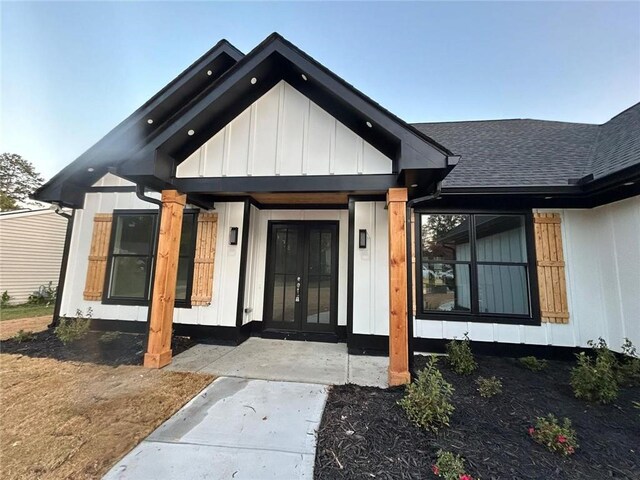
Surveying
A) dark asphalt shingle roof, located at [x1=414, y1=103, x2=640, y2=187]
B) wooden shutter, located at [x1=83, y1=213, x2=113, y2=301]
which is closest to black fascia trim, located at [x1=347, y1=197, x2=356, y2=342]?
dark asphalt shingle roof, located at [x1=414, y1=103, x2=640, y2=187]

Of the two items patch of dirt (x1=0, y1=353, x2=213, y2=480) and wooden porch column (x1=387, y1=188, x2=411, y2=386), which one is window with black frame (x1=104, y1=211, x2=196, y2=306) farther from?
wooden porch column (x1=387, y1=188, x2=411, y2=386)

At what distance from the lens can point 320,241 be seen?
566 cm

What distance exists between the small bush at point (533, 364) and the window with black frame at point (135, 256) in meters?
6.00

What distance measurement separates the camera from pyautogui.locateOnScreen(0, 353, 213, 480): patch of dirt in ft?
6.92

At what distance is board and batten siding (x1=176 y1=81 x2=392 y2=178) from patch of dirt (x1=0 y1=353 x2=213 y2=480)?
289 centimetres

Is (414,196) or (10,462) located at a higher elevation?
(414,196)

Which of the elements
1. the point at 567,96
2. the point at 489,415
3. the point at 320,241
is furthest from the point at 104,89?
the point at 567,96

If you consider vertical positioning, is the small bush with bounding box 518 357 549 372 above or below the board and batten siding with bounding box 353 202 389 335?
below

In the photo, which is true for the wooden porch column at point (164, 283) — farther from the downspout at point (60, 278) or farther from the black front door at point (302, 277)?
the downspout at point (60, 278)

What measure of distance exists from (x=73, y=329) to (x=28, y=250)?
7637 mm

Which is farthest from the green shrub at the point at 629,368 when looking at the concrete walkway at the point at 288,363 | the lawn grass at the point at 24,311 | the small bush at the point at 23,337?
the lawn grass at the point at 24,311

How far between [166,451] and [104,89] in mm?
9653

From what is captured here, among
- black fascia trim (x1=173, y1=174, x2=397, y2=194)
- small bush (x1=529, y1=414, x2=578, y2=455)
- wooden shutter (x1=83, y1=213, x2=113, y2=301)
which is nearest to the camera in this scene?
small bush (x1=529, y1=414, x2=578, y2=455)

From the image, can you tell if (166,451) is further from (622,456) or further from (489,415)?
(622,456)
